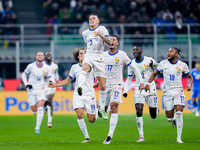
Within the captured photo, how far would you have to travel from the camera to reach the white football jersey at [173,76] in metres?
12.4

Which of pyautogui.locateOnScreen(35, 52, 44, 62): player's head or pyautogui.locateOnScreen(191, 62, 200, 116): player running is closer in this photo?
pyautogui.locateOnScreen(35, 52, 44, 62): player's head

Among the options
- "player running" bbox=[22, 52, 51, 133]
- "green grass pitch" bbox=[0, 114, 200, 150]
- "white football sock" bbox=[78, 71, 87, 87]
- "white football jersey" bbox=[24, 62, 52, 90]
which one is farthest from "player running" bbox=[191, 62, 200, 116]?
"white football sock" bbox=[78, 71, 87, 87]

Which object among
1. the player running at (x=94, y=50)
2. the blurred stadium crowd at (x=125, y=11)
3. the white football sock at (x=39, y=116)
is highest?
the blurred stadium crowd at (x=125, y=11)

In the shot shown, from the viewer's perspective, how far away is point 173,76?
12.5 m

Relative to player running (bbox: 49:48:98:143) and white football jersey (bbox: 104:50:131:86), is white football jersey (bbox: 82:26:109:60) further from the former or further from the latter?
white football jersey (bbox: 104:50:131:86)

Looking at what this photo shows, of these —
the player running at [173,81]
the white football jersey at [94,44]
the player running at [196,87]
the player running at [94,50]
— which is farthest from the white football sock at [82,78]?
the player running at [196,87]

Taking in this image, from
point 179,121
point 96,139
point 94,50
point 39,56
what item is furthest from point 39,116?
point 179,121

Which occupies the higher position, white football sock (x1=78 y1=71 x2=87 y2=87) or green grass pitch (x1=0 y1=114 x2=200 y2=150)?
white football sock (x1=78 y1=71 x2=87 y2=87)

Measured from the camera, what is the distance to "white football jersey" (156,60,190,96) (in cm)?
1242

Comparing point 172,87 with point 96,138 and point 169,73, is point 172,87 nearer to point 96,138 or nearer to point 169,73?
point 169,73

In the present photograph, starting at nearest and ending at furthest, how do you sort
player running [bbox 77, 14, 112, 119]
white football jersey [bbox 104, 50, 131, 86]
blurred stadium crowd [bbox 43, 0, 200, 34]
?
player running [bbox 77, 14, 112, 119]
white football jersey [bbox 104, 50, 131, 86]
blurred stadium crowd [bbox 43, 0, 200, 34]

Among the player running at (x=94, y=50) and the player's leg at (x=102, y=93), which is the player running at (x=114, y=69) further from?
the player running at (x=94, y=50)

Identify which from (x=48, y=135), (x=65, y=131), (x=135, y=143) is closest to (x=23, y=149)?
(x=135, y=143)

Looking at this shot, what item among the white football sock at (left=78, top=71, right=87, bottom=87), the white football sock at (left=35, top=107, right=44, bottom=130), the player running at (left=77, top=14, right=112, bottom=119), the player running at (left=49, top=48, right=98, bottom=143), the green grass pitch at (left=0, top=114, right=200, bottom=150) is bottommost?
the green grass pitch at (left=0, top=114, right=200, bottom=150)
